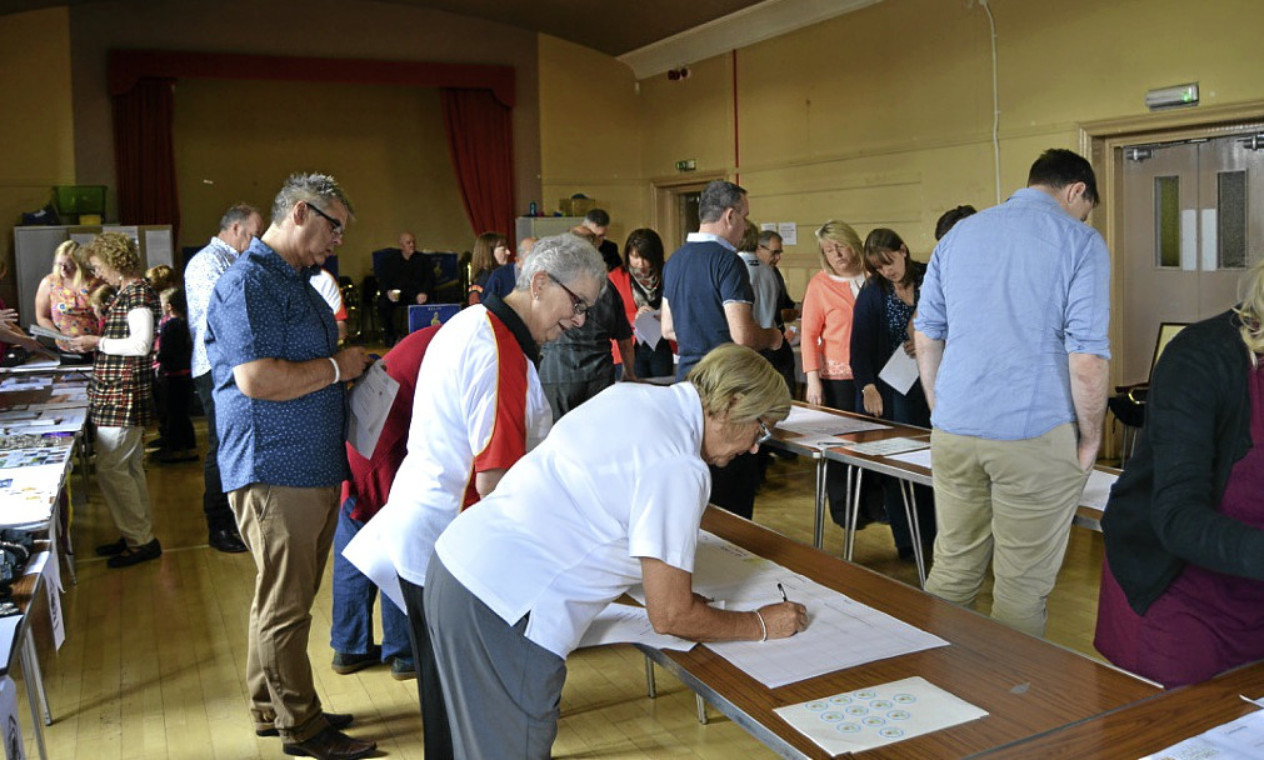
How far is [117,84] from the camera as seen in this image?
10.3m

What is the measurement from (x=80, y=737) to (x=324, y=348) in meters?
1.48

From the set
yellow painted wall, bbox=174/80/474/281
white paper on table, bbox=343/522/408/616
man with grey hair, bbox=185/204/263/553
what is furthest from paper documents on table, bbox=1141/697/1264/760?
yellow painted wall, bbox=174/80/474/281

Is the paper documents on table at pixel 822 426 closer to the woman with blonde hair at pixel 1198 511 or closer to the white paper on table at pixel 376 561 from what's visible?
the white paper on table at pixel 376 561

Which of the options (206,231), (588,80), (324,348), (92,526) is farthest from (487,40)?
(324,348)

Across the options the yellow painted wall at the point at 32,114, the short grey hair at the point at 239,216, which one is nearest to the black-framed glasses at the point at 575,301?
the short grey hair at the point at 239,216

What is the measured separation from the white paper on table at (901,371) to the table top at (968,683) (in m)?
2.15

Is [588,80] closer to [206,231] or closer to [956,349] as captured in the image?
[206,231]

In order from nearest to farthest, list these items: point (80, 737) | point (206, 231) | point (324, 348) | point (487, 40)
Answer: point (324, 348) < point (80, 737) < point (487, 40) < point (206, 231)

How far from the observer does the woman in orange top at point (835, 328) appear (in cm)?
461

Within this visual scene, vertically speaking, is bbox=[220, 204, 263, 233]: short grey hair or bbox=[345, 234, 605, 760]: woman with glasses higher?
bbox=[220, 204, 263, 233]: short grey hair

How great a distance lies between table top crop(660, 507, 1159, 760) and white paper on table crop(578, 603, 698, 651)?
4 cm

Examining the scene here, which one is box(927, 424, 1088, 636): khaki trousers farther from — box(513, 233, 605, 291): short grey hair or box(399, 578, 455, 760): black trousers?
box(399, 578, 455, 760): black trousers

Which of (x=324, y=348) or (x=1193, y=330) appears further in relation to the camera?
(x=324, y=348)

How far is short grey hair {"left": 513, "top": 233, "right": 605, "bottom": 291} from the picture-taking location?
2.27 metres
